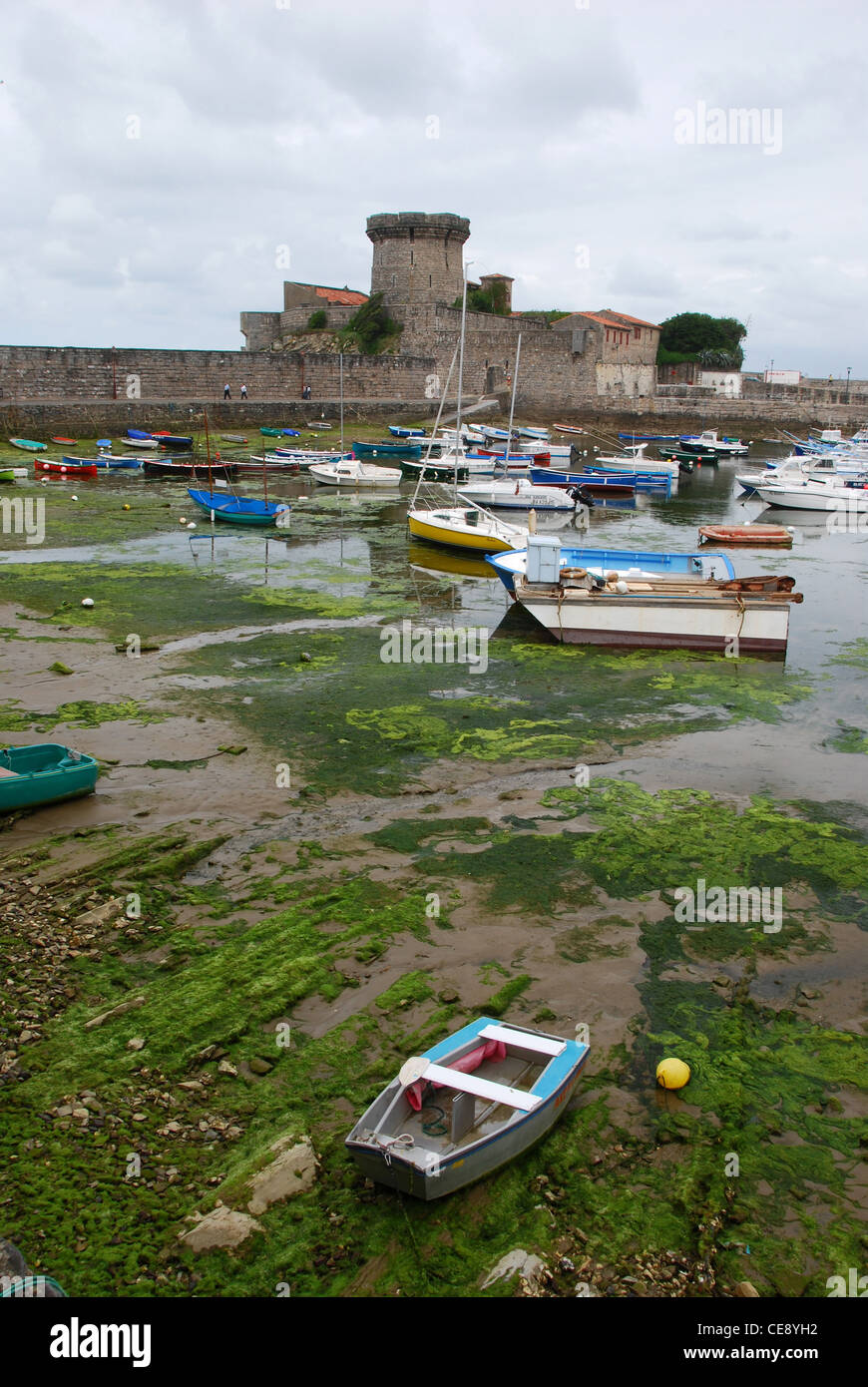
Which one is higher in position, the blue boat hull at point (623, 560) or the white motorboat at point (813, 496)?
the white motorboat at point (813, 496)

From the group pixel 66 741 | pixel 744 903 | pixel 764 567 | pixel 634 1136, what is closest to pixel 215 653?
pixel 66 741

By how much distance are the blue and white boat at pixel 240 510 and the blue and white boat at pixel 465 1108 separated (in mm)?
18953

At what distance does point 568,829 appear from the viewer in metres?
8.05

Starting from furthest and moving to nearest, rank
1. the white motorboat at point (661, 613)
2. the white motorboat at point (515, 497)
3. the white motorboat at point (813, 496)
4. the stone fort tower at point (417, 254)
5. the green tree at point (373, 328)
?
the green tree at point (373, 328) → the stone fort tower at point (417, 254) → the white motorboat at point (813, 496) → the white motorboat at point (515, 497) → the white motorboat at point (661, 613)

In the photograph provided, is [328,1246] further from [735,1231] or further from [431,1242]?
[735,1231]

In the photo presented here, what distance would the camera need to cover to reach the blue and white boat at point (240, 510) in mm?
22766

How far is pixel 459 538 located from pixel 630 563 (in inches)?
183

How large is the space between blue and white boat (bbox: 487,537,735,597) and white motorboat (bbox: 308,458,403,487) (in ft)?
48.1

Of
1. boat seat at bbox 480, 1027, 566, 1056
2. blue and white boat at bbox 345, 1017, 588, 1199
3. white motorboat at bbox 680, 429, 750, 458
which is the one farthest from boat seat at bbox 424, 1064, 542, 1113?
Result: white motorboat at bbox 680, 429, 750, 458

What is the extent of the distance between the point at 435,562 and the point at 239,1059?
624 inches

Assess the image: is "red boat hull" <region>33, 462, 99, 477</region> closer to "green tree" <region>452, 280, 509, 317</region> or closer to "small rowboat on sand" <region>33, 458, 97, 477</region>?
"small rowboat on sand" <region>33, 458, 97, 477</region>

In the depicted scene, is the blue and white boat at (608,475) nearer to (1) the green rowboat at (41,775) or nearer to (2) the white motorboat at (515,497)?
(2) the white motorboat at (515,497)

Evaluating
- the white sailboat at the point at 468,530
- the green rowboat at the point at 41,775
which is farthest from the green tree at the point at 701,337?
the green rowboat at the point at 41,775

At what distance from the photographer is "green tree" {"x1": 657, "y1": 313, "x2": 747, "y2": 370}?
67375 mm
